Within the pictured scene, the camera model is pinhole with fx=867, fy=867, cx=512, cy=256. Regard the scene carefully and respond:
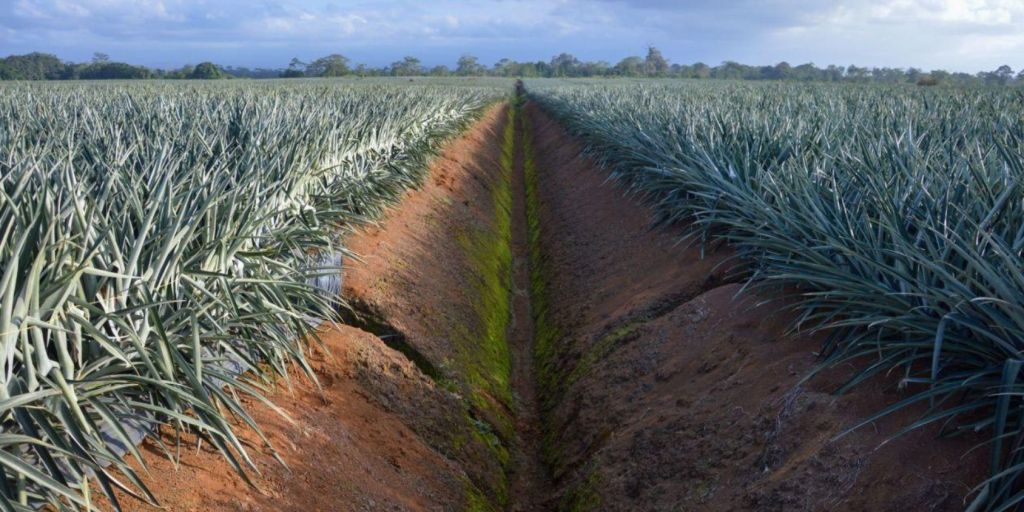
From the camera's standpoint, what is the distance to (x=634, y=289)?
23.7ft

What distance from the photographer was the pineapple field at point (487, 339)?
2.95 metres

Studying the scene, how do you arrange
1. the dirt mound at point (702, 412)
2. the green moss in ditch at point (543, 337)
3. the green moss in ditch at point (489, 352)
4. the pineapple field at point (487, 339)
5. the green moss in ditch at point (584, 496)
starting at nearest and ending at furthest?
the pineapple field at point (487, 339) → the dirt mound at point (702, 412) → the green moss in ditch at point (584, 496) → the green moss in ditch at point (489, 352) → the green moss in ditch at point (543, 337)

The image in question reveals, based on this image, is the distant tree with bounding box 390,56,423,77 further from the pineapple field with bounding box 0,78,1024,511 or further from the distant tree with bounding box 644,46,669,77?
the pineapple field with bounding box 0,78,1024,511

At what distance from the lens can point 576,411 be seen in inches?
222

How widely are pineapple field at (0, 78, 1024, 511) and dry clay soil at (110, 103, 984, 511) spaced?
0.06 feet

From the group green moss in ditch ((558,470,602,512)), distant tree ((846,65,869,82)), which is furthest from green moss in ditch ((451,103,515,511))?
distant tree ((846,65,869,82))

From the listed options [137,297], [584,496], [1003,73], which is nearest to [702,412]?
[584,496]

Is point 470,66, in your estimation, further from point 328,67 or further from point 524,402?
point 524,402

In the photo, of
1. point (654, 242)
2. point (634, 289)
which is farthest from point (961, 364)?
point (654, 242)

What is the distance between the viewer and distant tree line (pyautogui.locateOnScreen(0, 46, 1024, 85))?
202 feet

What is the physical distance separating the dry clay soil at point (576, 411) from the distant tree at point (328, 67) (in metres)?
81.0

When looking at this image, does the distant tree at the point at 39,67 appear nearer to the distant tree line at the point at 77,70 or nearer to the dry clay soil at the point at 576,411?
the distant tree line at the point at 77,70

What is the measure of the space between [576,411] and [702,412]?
4.18 ft

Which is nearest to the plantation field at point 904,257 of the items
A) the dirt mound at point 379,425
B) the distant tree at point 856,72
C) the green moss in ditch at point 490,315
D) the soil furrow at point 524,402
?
the soil furrow at point 524,402
